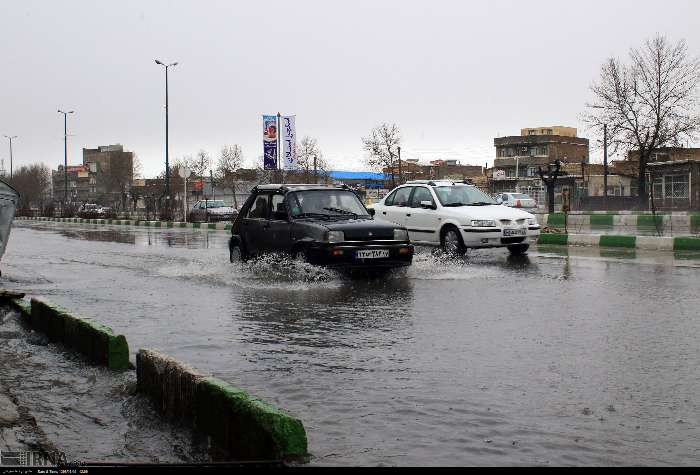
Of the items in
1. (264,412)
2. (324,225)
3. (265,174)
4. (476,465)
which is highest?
(265,174)

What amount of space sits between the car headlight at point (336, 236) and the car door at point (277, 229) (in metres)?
0.87

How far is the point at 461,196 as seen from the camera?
671 inches

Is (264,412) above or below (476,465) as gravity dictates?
above

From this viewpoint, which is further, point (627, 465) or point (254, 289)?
point (254, 289)

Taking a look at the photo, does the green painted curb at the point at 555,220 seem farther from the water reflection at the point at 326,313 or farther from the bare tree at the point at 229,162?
the bare tree at the point at 229,162

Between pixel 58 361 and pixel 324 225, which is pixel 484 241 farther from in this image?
pixel 58 361

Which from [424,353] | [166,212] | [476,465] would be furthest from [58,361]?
[166,212]

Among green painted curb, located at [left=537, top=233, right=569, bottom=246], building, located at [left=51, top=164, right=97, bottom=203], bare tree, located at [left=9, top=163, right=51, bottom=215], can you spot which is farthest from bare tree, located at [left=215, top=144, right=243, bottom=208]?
building, located at [left=51, top=164, right=97, bottom=203]

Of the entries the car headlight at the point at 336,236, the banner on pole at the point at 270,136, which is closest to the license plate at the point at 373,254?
the car headlight at the point at 336,236

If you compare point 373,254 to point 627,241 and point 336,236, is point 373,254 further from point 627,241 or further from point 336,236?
point 627,241

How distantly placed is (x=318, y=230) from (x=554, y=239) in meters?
10.8

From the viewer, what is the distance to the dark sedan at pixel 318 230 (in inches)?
448

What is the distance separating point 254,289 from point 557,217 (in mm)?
19565

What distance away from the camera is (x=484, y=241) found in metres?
15.6
